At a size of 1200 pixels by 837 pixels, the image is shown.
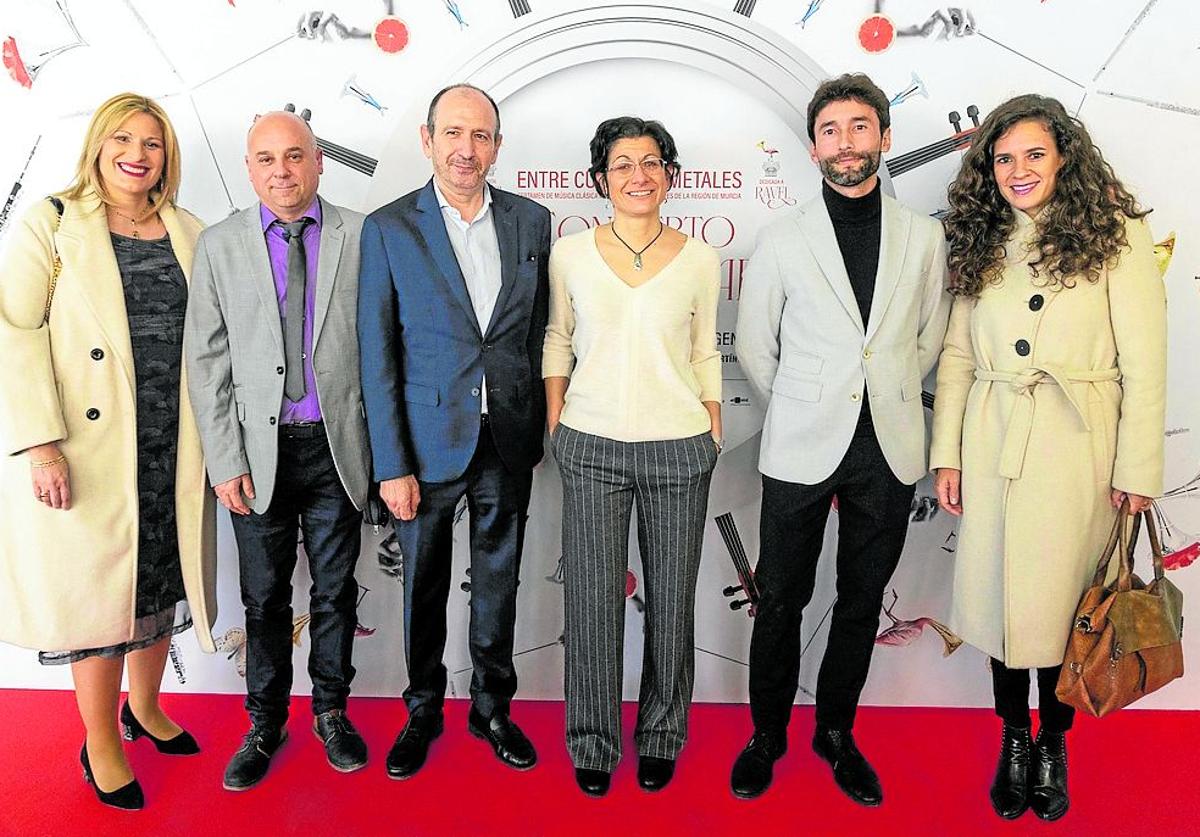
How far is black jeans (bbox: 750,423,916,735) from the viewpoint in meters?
2.22

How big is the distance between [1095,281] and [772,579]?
1096 millimetres

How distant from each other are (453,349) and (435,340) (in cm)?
5

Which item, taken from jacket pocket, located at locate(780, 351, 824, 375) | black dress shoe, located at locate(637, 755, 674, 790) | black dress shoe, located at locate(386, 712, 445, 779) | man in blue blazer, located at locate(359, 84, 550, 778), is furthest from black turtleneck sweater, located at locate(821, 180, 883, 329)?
black dress shoe, located at locate(386, 712, 445, 779)

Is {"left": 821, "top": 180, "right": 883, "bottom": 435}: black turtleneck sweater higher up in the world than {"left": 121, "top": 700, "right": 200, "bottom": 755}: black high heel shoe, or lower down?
higher up

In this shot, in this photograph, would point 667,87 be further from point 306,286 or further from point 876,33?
point 306,286

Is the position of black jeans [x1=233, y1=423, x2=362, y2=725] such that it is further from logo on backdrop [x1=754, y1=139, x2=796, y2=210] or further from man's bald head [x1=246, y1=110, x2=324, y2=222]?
logo on backdrop [x1=754, y1=139, x2=796, y2=210]

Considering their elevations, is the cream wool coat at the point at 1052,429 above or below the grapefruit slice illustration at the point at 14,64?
below

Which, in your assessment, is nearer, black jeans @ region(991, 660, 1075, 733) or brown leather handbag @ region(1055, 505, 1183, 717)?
brown leather handbag @ region(1055, 505, 1183, 717)

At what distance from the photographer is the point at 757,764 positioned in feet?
7.79

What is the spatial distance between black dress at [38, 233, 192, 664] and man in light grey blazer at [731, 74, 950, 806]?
60.7 inches

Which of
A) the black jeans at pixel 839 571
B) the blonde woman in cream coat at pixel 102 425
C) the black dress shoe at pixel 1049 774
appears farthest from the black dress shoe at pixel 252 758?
the black dress shoe at pixel 1049 774

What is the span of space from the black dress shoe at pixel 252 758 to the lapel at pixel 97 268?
1.04 metres

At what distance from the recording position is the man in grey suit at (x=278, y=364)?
2.19 meters

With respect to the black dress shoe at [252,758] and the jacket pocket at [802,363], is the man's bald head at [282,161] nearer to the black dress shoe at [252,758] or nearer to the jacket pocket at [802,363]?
the jacket pocket at [802,363]
